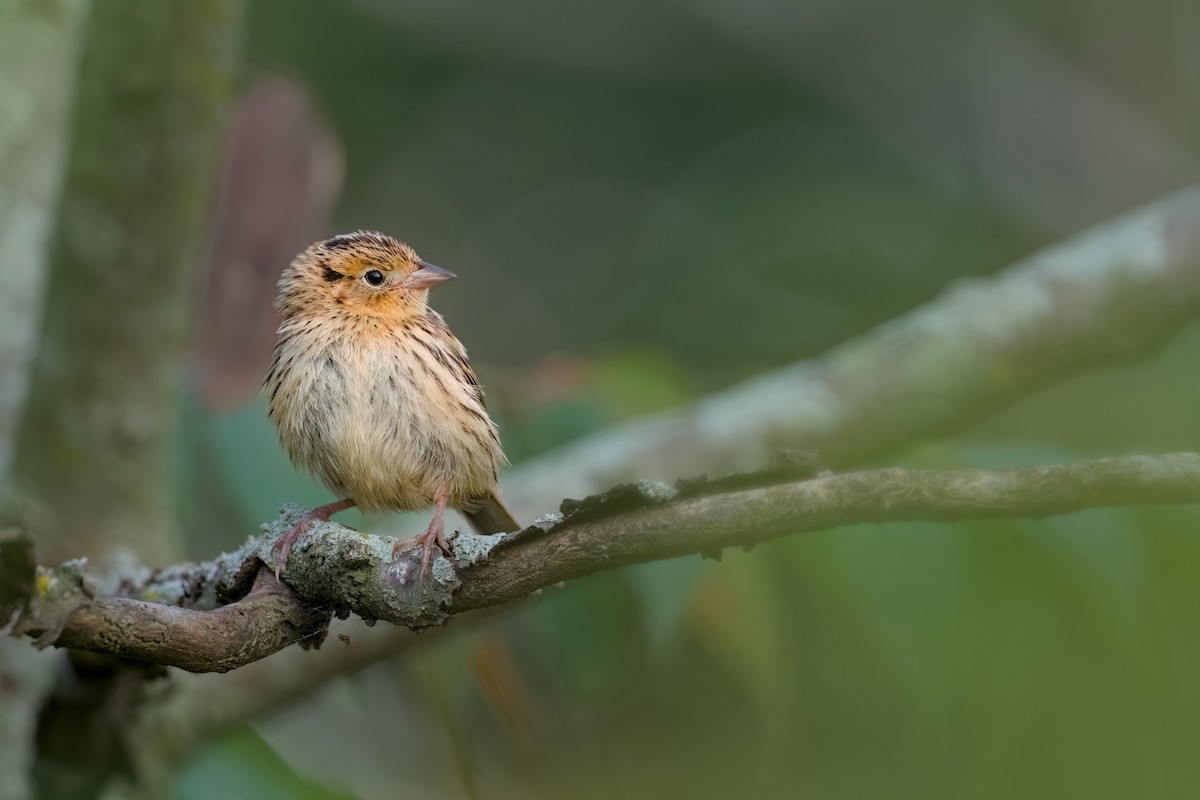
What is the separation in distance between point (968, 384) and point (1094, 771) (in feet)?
9.26

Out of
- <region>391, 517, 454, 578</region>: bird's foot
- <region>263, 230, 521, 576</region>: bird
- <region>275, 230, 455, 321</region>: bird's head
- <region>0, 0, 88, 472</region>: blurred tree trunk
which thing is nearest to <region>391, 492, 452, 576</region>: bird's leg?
<region>391, 517, 454, 578</region>: bird's foot

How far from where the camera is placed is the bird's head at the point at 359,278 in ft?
14.2

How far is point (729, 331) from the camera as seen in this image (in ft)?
35.9

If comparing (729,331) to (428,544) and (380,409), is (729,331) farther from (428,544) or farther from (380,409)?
(428,544)

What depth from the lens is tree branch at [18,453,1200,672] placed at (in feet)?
6.19

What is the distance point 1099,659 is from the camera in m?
3.21

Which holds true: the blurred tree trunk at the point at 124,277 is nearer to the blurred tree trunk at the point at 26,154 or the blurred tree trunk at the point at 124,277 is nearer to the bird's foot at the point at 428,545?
the blurred tree trunk at the point at 26,154

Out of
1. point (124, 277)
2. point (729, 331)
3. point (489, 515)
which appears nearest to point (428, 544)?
point (489, 515)

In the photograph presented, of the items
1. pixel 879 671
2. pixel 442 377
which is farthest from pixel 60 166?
pixel 879 671

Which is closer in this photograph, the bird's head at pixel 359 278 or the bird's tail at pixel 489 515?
the bird's tail at pixel 489 515

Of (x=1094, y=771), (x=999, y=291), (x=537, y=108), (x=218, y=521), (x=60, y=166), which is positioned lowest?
(x=1094, y=771)

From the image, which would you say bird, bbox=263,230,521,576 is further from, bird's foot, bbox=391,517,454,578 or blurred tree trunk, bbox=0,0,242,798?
bird's foot, bbox=391,517,454,578

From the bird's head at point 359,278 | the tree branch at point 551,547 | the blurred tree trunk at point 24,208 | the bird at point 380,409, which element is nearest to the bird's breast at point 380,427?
the bird at point 380,409

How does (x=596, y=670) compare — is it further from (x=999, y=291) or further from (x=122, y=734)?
(x=999, y=291)
